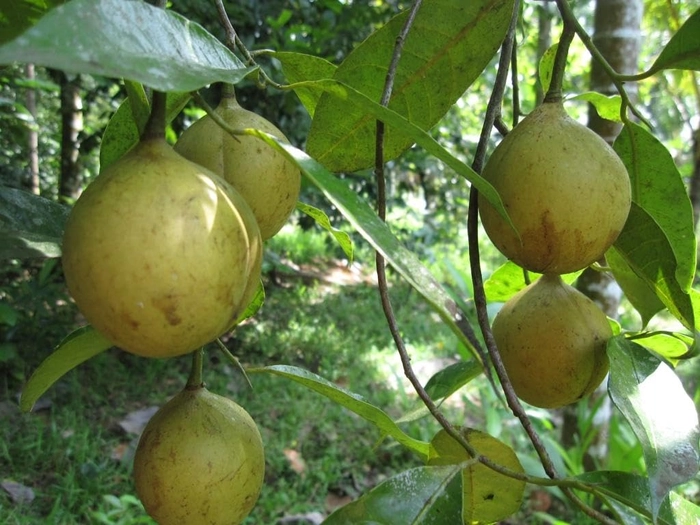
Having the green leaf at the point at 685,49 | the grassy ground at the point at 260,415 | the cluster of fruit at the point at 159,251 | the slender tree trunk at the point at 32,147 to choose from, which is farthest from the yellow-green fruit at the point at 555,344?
the slender tree trunk at the point at 32,147

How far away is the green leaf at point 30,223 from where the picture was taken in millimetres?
520

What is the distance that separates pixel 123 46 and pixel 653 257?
0.58m

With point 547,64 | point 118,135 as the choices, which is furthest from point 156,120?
point 547,64

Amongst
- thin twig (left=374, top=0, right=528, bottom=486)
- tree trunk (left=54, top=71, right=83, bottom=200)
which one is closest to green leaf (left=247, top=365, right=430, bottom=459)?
thin twig (left=374, top=0, right=528, bottom=486)

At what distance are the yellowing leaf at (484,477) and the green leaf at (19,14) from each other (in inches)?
24.5

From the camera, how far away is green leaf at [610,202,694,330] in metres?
0.69

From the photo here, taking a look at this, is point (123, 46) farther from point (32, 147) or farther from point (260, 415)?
point (32, 147)

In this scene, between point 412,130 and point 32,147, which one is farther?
point 32,147

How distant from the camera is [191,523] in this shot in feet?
2.03

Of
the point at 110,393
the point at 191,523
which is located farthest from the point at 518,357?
the point at 110,393

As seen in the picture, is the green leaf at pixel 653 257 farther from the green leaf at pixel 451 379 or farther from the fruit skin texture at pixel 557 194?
the green leaf at pixel 451 379

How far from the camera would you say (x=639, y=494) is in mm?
709

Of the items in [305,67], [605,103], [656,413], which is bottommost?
[656,413]

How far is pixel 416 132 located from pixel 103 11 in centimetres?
22
